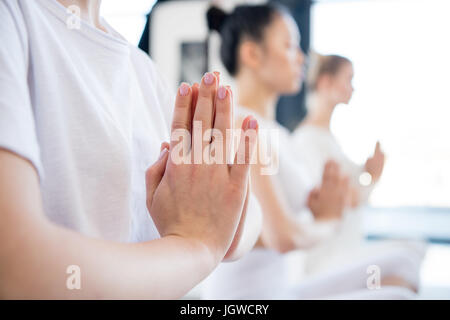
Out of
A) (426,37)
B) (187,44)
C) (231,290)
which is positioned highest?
(187,44)

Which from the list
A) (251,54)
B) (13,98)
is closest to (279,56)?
(251,54)

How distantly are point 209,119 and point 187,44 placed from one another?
65.2 inches

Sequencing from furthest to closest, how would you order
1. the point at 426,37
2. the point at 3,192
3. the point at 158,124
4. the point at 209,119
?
the point at 426,37 < the point at 158,124 < the point at 209,119 < the point at 3,192

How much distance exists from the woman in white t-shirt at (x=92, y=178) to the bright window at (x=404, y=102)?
107 centimetres

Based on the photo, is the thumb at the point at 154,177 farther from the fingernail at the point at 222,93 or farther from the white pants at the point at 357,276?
the white pants at the point at 357,276

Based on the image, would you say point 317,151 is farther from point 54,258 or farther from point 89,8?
point 54,258

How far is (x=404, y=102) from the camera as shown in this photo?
138cm

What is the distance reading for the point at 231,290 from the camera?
79cm

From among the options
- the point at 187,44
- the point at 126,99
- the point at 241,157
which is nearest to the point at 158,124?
the point at 126,99

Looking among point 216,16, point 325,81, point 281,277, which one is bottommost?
point 281,277

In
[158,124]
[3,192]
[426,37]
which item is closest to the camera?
[3,192]

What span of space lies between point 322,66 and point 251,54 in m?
0.53

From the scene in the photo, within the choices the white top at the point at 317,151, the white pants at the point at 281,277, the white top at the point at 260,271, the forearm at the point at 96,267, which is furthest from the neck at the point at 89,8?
the white top at the point at 317,151
